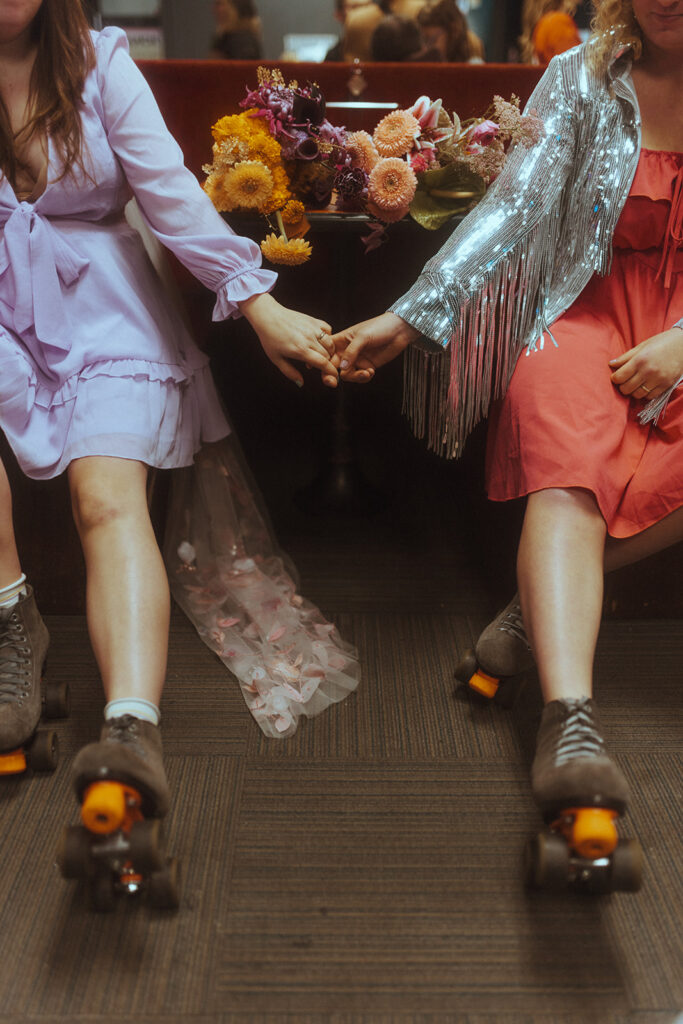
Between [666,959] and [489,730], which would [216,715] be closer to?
[489,730]

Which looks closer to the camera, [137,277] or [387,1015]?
[387,1015]

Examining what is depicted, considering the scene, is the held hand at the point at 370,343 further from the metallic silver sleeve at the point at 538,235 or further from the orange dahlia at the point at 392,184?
the orange dahlia at the point at 392,184

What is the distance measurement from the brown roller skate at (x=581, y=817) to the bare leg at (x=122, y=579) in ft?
1.66

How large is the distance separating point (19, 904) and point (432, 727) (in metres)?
0.65

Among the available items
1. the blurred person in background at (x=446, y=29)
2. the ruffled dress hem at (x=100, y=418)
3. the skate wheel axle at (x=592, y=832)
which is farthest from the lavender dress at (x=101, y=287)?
the blurred person in background at (x=446, y=29)

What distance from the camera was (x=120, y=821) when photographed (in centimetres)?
87

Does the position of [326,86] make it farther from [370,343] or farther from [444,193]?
[370,343]

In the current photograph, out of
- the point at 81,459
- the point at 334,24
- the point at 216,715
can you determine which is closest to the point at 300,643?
the point at 216,715

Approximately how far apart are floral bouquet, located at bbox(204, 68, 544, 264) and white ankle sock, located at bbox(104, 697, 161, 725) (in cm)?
85

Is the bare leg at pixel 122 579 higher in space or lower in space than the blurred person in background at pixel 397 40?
lower

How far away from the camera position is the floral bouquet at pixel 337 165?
56.9 inches

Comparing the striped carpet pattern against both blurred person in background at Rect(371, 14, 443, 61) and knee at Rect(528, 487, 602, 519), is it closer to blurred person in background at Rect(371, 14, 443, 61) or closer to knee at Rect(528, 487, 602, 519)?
knee at Rect(528, 487, 602, 519)

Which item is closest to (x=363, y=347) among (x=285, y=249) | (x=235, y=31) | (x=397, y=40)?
(x=285, y=249)

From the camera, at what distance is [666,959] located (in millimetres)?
922
